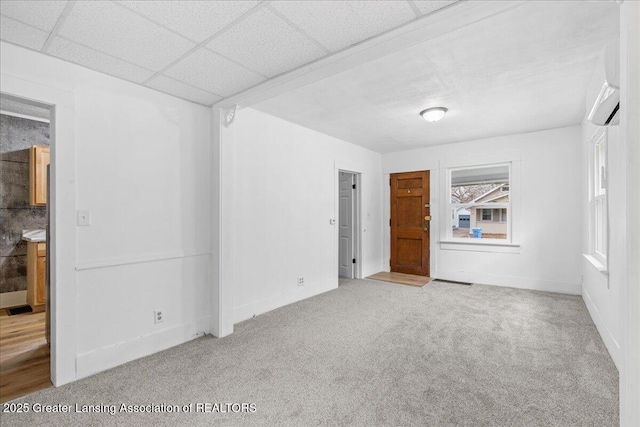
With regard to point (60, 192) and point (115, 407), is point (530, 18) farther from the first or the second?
point (115, 407)

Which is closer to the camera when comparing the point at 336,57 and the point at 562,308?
the point at 336,57

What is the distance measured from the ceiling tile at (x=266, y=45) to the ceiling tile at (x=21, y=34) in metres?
1.05

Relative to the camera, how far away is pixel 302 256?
174 inches

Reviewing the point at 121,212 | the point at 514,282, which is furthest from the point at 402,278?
the point at 121,212

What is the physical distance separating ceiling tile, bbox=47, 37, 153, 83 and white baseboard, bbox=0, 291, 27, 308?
334cm

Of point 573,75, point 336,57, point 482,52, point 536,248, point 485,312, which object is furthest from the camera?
point 536,248

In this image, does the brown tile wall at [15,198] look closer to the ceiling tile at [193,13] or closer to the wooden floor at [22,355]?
the wooden floor at [22,355]

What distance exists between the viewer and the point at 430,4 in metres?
1.72

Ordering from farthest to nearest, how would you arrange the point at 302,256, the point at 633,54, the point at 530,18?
1. the point at 302,256
2. the point at 530,18
3. the point at 633,54

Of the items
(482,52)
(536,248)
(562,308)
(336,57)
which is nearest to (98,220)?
(336,57)

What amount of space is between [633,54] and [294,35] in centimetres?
169

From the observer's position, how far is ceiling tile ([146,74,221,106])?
8.74ft

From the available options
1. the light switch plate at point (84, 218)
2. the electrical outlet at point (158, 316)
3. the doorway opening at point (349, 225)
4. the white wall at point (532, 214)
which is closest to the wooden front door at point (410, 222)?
the white wall at point (532, 214)

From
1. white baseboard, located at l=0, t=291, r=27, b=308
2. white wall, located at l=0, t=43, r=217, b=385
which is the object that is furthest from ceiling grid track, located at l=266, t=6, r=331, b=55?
white baseboard, located at l=0, t=291, r=27, b=308
